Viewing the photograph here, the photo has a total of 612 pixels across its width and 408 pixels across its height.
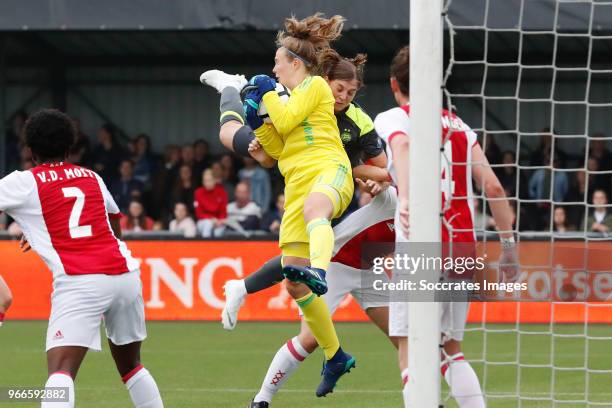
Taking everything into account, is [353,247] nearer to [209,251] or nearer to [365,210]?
[365,210]

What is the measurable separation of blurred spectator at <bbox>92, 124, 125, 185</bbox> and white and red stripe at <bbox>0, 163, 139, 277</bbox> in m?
13.5

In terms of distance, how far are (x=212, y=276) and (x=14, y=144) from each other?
7.56 meters

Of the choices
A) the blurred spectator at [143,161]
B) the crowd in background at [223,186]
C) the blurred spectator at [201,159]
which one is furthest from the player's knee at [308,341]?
the blurred spectator at [143,161]

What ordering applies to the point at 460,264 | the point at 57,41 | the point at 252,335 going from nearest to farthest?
the point at 460,264 < the point at 252,335 < the point at 57,41

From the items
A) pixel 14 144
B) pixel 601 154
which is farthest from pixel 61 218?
pixel 14 144

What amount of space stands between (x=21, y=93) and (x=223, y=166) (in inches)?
209

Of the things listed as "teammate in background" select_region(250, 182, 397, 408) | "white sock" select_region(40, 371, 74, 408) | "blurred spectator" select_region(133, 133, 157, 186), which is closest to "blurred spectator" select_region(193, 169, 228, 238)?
"blurred spectator" select_region(133, 133, 157, 186)

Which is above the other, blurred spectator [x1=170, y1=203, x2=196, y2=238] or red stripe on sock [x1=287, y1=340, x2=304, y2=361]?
red stripe on sock [x1=287, y1=340, x2=304, y2=361]

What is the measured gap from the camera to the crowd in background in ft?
52.5

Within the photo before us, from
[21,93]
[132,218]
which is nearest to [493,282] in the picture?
[132,218]

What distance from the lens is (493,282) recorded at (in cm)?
689

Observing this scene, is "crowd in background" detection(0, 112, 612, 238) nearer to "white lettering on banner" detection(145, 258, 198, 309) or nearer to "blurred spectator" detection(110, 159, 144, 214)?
"blurred spectator" detection(110, 159, 144, 214)

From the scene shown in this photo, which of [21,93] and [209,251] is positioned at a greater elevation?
[21,93]

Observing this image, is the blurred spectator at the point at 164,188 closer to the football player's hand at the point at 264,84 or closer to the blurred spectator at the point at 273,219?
the blurred spectator at the point at 273,219
